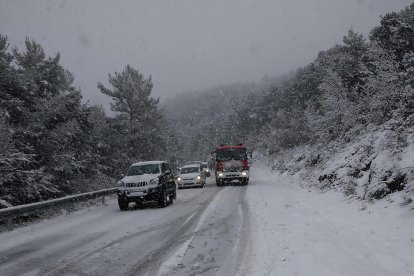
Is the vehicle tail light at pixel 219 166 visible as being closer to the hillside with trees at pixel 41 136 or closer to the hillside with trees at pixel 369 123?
the hillside with trees at pixel 369 123

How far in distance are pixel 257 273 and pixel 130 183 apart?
33.2ft

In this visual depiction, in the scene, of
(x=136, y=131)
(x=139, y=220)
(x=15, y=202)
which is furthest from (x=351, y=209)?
(x=136, y=131)

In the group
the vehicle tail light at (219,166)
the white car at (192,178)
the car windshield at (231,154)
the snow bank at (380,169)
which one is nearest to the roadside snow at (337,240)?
the snow bank at (380,169)

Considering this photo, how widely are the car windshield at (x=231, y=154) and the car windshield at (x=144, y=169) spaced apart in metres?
12.4

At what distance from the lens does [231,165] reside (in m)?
28.4

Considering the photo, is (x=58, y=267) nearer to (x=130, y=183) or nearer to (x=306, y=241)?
(x=306, y=241)

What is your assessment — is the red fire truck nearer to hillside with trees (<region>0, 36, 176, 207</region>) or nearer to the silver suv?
hillside with trees (<region>0, 36, 176, 207</region>)

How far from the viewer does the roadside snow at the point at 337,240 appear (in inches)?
237

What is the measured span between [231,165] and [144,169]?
41.3 ft

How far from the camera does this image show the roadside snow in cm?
601

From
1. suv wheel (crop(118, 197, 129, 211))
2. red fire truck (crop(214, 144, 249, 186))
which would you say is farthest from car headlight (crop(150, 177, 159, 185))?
red fire truck (crop(214, 144, 249, 186))

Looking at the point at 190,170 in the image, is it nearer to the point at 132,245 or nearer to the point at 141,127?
the point at 141,127

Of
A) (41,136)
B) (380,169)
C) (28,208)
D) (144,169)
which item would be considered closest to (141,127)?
(41,136)

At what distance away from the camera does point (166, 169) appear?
17.5 m
